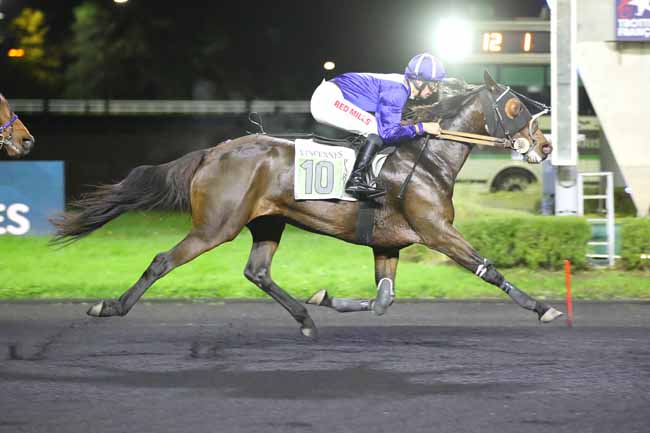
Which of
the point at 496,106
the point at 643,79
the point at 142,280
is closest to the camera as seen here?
the point at 142,280

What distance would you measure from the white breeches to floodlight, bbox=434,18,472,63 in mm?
12739

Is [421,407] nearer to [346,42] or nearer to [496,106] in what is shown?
[496,106]

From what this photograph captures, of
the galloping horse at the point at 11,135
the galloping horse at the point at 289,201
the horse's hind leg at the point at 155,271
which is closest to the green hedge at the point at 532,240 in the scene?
the galloping horse at the point at 289,201

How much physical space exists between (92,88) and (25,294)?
38.9 m

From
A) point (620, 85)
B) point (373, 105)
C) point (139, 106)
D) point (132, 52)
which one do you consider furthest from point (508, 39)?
point (132, 52)

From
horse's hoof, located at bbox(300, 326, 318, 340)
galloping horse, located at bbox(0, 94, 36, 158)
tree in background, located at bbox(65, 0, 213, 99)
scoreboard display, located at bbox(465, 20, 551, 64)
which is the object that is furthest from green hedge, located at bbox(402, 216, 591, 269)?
tree in background, located at bbox(65, 0, 213, 99)

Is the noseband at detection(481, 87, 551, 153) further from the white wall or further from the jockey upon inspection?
the white wall

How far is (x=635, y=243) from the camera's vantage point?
12.9 meters

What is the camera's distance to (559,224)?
12.6 meters

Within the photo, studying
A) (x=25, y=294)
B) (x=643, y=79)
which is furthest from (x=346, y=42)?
(x=25, y=294)

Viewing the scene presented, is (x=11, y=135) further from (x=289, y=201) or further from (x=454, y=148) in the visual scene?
(x=454, y=148)

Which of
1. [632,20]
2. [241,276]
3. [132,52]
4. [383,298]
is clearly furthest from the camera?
[132,52]

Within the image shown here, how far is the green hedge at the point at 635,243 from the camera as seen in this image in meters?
12.8

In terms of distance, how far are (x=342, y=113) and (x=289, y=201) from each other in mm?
877
